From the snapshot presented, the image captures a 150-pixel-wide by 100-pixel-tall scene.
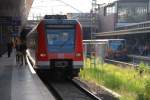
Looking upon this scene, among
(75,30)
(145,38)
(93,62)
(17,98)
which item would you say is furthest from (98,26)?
(17,98)

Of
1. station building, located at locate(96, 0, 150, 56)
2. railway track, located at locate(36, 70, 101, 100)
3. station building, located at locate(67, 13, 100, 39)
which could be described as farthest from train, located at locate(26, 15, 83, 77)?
station building, located at locate(67, 13, 100, 39)

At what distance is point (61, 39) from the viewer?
24953 mm

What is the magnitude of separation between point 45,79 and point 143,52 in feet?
109

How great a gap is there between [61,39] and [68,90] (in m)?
3.50

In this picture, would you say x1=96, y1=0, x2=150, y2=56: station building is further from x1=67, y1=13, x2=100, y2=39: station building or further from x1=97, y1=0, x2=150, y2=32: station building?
x1=67, y1=13, x2=100, y2=39: station building

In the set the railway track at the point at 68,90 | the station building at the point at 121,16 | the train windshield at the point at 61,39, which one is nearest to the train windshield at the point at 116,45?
the station building at the point at 121,16

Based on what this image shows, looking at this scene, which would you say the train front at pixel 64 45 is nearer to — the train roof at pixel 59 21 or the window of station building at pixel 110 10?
the train roof at pixel 59 21

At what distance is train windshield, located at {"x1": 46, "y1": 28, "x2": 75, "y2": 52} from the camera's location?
24.7 meters

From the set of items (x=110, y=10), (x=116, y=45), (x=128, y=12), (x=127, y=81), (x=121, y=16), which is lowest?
(x=127, y=81)

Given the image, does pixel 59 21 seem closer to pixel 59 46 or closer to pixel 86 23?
pixel 59 46

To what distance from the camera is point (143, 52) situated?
59250 mm

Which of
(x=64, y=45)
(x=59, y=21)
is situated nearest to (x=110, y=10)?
(x=59, y=21)

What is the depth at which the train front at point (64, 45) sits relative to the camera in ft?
80.3

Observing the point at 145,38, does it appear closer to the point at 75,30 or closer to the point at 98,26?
the point at 75,30
